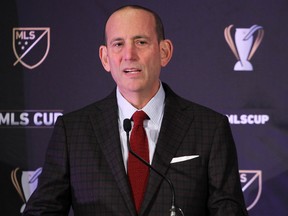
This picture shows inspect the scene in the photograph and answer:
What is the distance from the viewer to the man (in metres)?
2.29

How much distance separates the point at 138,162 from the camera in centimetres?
236

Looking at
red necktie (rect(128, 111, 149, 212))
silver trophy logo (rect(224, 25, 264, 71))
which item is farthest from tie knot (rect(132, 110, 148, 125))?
silver trophy logo (rect(224, 25, 264, 71))

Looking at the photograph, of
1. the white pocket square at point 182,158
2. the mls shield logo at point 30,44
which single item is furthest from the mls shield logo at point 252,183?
the mls shield logo at point 30,44

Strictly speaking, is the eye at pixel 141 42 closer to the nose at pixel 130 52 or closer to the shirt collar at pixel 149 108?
the nose at pixel 130 52

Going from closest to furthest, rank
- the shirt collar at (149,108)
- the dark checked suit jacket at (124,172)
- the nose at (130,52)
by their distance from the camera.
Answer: the dark checked suit jacket at (124,172), the nose at (130,52), the shirt collar at (149,108)

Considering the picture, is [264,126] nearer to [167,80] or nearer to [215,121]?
[167,80]

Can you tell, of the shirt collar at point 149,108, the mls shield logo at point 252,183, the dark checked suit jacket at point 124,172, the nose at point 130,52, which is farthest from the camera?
the mls shield logo at point 252,183

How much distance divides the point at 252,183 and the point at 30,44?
5.20 ft

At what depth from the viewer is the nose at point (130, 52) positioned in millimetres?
2402

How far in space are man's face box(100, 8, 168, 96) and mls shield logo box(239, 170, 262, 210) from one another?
1.33 m

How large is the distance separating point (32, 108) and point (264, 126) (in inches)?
55.1

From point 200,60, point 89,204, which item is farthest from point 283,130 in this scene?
point 89,204

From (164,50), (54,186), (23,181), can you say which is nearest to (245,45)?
(164,50)

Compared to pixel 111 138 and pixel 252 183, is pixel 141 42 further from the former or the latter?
pixel 252 183
